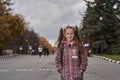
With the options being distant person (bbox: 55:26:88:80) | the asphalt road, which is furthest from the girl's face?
the asphalt road

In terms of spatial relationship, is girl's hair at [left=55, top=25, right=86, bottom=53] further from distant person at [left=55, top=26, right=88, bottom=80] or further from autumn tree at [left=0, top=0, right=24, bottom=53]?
autumn tree at [left=0, top=0, right=24, bottom=53]

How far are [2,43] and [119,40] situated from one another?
21.8 metres

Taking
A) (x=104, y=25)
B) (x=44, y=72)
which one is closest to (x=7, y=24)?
(x=104, y=25)

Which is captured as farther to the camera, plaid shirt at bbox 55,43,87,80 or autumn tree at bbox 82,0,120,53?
autumn tree at bbox 82,0,120,53

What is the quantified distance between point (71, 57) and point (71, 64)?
0.12m

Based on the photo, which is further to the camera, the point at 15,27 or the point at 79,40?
the point at 15,27

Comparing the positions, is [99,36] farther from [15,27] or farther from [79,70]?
[79,70]

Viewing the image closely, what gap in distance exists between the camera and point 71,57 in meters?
6.89

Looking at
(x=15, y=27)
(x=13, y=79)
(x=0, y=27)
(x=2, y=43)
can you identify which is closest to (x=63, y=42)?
(x=13, y=79)

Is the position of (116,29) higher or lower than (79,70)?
higher

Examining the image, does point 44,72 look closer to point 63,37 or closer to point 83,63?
point 63,37

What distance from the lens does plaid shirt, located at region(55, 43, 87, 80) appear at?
6.88 meters

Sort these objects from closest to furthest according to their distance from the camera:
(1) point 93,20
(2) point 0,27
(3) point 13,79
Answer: (3) point 13,79 < (2) point 0,27 < (1) point 93,20

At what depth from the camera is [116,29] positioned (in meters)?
78.2
